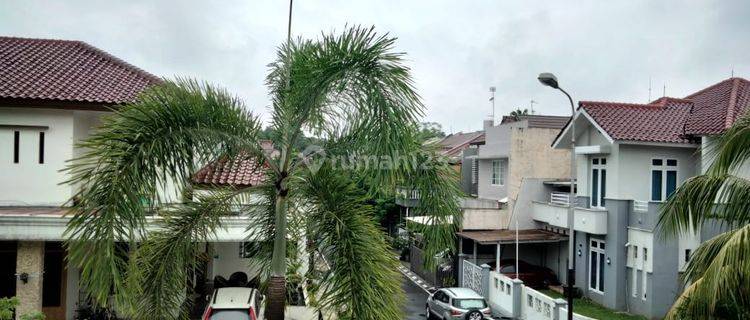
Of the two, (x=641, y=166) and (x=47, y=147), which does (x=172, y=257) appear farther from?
(x=641, y=166)

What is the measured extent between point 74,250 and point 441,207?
3.82 metres

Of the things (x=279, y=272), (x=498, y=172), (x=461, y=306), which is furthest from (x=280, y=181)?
(x=498, y=172)

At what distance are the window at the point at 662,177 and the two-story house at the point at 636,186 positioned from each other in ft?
0.12

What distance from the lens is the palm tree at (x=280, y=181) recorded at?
4.70 m

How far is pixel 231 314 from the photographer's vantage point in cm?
1064

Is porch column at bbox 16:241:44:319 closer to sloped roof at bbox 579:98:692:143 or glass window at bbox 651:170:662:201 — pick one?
sloped roof at bbox 579:98:692:143

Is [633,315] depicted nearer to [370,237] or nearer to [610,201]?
[610,201]

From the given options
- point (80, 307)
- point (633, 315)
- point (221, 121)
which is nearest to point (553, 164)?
A: point (633, 315)

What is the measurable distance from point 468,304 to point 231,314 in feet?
27.2

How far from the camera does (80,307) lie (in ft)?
41.4

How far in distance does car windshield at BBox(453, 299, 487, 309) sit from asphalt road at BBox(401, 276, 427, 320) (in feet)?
5.48

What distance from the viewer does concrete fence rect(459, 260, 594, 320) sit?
15416 millimetres

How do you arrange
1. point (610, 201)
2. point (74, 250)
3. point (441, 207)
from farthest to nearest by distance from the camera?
1. point (610, 201)
2. point (441, 207)
3. point (74, 250)

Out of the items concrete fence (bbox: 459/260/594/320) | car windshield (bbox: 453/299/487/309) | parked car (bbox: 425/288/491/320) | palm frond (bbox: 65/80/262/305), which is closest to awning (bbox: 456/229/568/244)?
concrete fence (bbox: 459/260/594/320)
